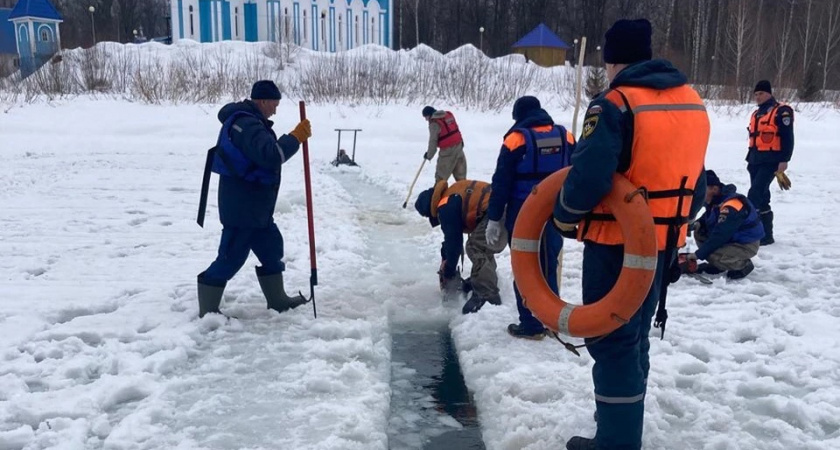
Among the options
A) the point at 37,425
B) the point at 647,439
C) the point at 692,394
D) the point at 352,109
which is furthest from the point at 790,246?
the point at 352,109

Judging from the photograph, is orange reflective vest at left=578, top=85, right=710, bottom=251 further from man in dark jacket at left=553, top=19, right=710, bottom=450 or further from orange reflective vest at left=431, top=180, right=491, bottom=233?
orange reflective vest at left=431, top=180, right=491, bottom=233

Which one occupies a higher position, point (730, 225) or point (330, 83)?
point (330, 83)

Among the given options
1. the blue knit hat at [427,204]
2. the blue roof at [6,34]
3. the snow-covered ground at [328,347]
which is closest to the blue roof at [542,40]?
the snow-covered ground at [328,347]

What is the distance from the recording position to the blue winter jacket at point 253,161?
14.2 ft

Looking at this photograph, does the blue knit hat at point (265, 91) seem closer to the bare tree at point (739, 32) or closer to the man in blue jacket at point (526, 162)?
the man in blue jacket at point (526, 162)

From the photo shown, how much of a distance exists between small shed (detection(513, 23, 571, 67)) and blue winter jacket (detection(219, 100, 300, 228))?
3573 centimetres

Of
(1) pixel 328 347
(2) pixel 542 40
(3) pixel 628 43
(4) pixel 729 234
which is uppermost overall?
(2) pixel 542 40

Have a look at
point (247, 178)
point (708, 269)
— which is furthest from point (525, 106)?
point (708, 269)

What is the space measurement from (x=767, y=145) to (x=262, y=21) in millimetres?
32781

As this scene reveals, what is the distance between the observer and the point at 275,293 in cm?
505

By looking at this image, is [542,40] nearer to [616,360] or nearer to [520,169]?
[520,169]

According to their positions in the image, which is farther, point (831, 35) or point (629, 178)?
point (831, 35)

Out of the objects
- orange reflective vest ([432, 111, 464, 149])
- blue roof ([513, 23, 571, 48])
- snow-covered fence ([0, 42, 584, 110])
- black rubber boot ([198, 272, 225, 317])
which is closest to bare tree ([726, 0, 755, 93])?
snow-covered fence ([0, 42, 584, 110])

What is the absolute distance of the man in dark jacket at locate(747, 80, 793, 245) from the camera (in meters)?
7.32
